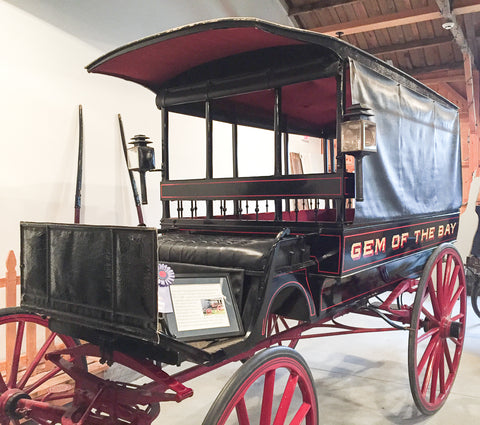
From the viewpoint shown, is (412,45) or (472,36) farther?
(412,45)

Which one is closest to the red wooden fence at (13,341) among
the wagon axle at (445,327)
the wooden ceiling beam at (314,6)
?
the wagon axle at (445,327)

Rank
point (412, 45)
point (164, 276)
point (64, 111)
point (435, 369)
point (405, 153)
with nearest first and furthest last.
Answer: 1. point (164, 276)
2. point (405, 153)
3. point (435, 369)
4. point (64, 111)
5. point (412, 45)

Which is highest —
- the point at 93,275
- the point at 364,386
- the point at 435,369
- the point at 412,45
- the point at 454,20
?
the point at 412,45

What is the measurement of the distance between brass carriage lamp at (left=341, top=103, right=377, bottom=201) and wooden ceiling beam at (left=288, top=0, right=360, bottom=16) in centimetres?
546

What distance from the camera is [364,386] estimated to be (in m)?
3.32

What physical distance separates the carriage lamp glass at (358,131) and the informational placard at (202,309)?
2.79 ft

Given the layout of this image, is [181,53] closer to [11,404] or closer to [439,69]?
[11,404]

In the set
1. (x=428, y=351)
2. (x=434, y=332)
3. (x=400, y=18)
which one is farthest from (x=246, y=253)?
(x=400, y=18)

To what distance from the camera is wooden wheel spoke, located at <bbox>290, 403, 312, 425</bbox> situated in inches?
70.5

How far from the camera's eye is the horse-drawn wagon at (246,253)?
5.27 feet

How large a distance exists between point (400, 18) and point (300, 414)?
236 inches

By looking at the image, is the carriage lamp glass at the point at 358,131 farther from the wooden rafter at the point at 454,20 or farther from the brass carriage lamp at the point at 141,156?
the wooden rafter at the point at 454,20

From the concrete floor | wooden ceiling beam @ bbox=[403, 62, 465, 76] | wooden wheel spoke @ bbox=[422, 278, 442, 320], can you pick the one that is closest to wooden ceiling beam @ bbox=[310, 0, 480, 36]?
wooden ceiling beam @ bbox=[403, 62, 465, 76]

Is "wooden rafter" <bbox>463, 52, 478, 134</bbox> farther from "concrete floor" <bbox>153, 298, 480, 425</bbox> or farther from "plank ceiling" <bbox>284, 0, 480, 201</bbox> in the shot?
"concrete floor" <bbox>153, 298, 480, 425</bbox>
